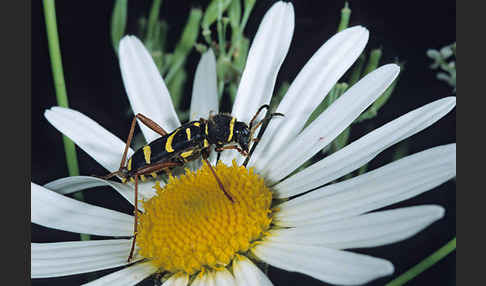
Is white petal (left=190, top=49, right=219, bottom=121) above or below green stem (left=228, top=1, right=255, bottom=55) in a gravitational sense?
below

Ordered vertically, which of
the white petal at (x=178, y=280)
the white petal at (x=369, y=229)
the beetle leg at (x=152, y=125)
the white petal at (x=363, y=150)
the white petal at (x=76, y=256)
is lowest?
the white petal at (x=178, y=280)

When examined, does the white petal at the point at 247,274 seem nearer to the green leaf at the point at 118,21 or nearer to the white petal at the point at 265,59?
the white petal at the point at 265,59

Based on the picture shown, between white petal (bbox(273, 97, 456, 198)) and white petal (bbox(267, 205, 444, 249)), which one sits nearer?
white petal (bbox(267, 205, 444, 249))

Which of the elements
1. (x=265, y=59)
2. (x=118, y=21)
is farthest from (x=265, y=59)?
(x=118, y=21)

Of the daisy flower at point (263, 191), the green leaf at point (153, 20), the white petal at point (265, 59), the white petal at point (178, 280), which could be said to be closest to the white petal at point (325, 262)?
the daisy flower at point (263, 191)

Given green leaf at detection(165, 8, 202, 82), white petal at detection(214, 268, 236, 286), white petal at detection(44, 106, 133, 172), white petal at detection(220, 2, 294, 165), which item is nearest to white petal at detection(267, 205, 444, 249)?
white petal at detection(214, 268, 236, 286)

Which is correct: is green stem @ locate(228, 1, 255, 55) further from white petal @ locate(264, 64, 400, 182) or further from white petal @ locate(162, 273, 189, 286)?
white petal @ locate(162, 273, 189, 286)
